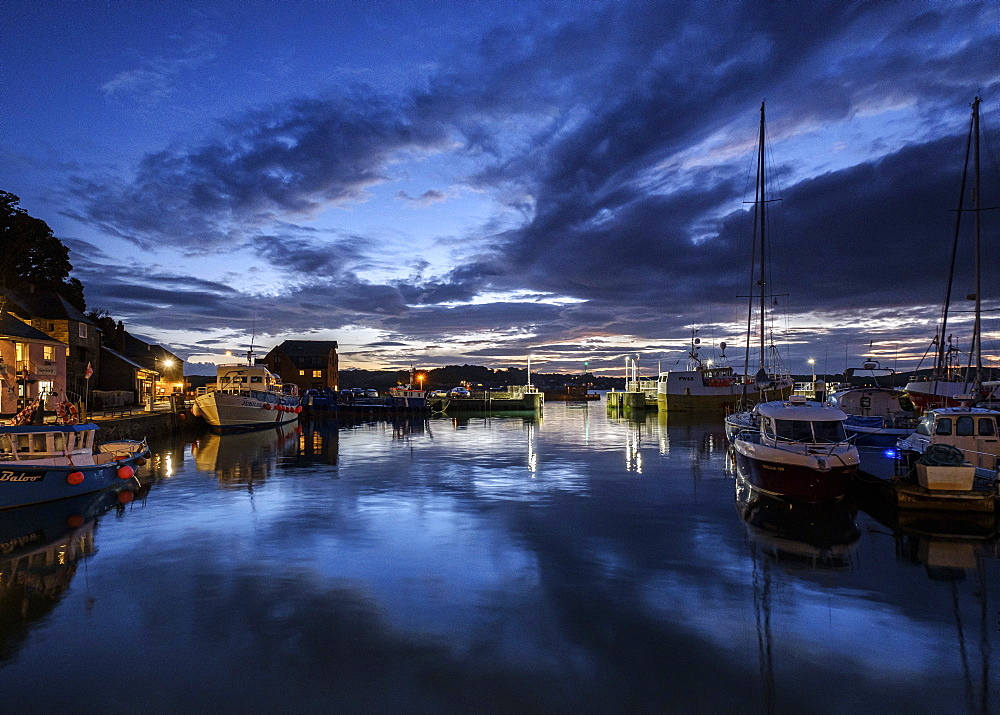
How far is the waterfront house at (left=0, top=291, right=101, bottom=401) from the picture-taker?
4647 centimetres

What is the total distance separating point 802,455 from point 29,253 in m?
75.1

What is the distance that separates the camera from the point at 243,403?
181 ft

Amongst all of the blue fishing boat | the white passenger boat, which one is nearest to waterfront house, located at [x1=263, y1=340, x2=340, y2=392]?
the white passenger boat

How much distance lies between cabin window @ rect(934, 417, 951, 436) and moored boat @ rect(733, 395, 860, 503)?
296cm

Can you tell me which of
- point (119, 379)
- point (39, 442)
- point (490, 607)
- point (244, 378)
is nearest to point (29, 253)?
point (119, 379)

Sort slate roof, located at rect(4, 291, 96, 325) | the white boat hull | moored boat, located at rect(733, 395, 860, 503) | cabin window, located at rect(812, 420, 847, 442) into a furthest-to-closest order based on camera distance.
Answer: the white boat hull
slate roof, located at rect(4, 291, 96, 325)
cabin window, located at rect(812, 420, 847, 442)
moored boat, located at rect(733, 395, 860, 503)

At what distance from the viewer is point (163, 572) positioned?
547 inches

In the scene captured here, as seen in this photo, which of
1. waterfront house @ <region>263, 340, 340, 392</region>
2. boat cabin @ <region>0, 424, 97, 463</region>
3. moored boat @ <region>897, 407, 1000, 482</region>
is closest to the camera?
boat cabin @ <region>0, 424, 97, 463</region>

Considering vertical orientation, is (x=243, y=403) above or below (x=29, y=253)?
below

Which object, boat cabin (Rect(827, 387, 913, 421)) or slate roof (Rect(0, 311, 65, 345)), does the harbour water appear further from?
boat cabin (Rect(827, 387, 913, 421))

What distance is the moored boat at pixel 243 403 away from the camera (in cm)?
5375

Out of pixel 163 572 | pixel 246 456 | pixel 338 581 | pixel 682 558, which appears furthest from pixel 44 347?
pixel 682 558

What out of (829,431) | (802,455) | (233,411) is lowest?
(802,455)

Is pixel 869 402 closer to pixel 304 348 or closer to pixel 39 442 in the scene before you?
pixel 39 442
